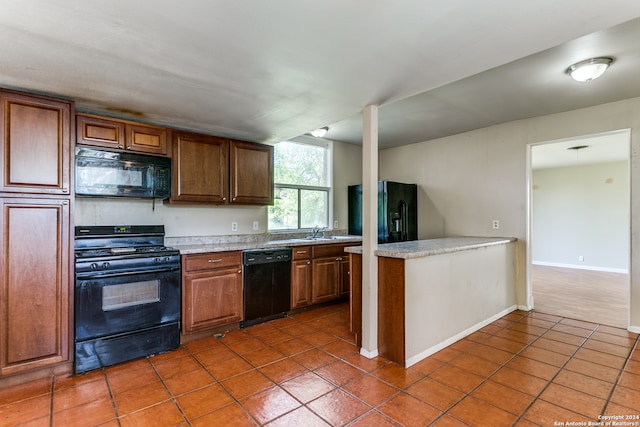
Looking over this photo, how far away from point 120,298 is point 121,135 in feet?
4.78

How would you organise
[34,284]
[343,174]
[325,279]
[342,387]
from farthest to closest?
[343,174]
[325,279]
[34,284]
[342,387]

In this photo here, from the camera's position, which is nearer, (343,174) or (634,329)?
(634,329)

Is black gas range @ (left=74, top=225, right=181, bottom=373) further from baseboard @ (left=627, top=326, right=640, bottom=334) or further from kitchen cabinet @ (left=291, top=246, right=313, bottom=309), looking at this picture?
baseboard @ (left=627, top=326, right=640, bottom=334)

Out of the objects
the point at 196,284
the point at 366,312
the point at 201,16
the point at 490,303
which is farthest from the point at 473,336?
the point at 201,16

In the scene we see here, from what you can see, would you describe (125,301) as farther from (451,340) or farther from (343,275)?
(451,340)

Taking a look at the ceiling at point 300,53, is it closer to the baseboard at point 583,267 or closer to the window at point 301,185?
the window at point 301,185

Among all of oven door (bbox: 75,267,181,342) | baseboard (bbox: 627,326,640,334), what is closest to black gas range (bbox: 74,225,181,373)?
oven door (bbox: 75,267,181,342)

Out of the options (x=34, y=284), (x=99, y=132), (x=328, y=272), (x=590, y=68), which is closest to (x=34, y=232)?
(x=34, y=284)

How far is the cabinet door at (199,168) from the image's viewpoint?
126 inches

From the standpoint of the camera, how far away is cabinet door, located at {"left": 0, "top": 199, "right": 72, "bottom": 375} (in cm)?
220

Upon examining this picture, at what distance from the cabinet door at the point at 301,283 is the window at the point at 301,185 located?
0.87m

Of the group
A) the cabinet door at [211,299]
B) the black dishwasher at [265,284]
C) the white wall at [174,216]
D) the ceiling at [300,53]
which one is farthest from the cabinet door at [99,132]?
the black dishwasher at [265,284]

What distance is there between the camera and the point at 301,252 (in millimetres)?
3783

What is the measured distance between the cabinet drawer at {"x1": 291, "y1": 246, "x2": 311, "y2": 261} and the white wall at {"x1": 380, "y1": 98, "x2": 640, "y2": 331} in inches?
86.5
